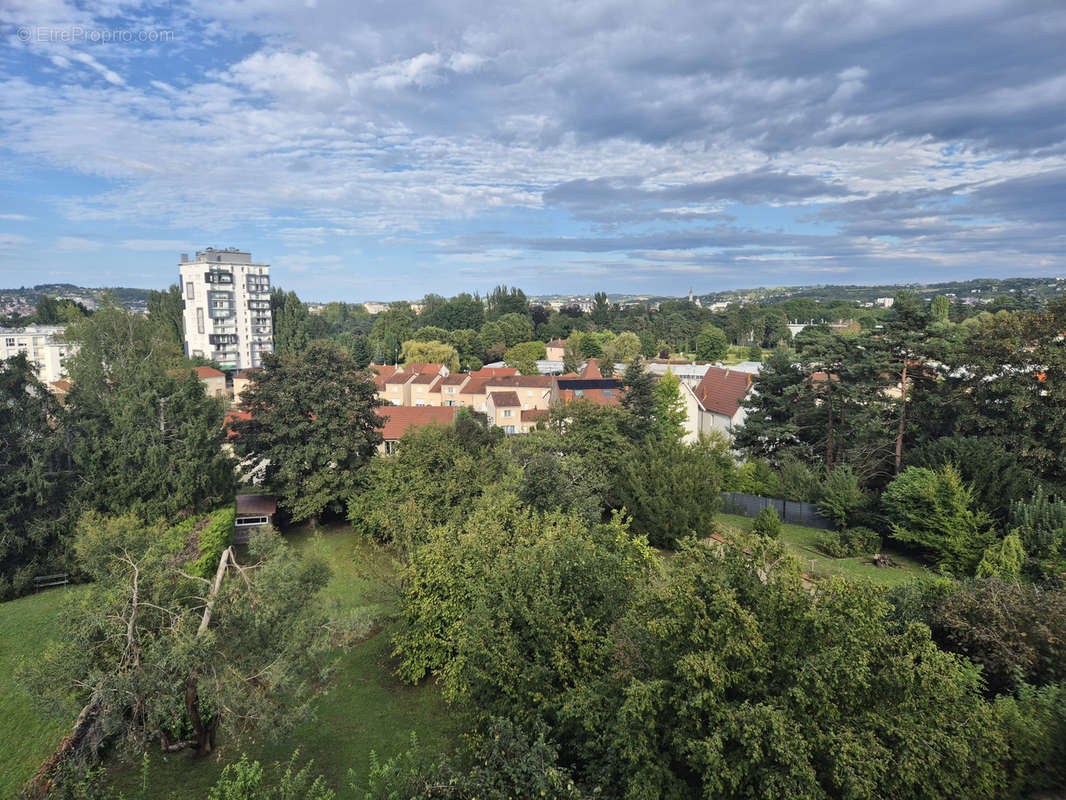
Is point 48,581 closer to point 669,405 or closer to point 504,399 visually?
point 669,405

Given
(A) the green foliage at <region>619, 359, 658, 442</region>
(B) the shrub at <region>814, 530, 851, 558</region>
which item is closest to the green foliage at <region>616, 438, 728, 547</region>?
(B) the shrub at <region>814, 530, 851, 558</region>

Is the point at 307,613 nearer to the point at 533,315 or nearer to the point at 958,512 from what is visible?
the point at 958,512

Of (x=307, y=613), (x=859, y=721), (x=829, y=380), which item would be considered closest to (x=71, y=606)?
(x=307, y=613)

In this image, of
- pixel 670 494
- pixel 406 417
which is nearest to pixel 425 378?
pixel 406 417

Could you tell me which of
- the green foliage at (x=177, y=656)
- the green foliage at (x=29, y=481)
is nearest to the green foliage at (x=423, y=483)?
the green foliage at (x=177, y=656)

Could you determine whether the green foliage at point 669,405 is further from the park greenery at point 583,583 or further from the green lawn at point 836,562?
the green lawn at point 836,562

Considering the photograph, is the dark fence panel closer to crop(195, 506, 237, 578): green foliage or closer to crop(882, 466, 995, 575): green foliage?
crop(882, 466, 995, 575): green foliage

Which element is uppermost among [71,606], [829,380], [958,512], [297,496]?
[829,380]
